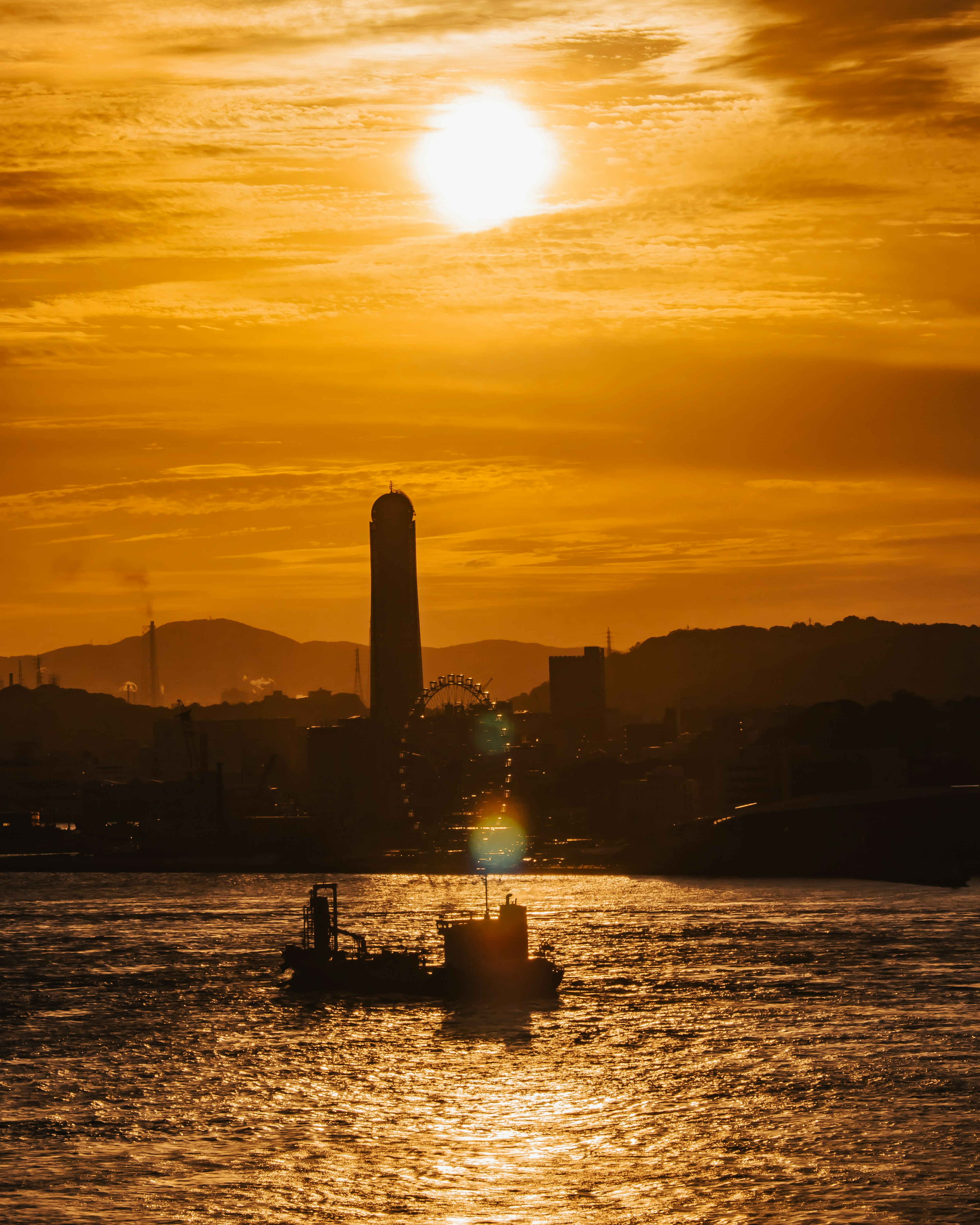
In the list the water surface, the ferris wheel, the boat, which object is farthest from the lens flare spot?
the boat

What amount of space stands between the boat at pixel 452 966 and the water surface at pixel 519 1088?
1.31 metres

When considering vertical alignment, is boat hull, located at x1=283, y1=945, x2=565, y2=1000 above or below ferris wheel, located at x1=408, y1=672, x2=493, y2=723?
below

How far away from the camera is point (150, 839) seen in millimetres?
163375

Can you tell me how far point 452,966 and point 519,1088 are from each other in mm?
16802

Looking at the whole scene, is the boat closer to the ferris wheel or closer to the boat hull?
the boat hull

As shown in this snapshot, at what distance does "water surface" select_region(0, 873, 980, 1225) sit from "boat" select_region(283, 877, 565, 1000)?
4.29 feet

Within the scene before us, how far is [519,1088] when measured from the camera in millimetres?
38938

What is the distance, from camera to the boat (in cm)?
5444

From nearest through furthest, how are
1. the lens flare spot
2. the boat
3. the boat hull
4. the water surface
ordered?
the water surface, the boat hull, the boat, the lens flare spot

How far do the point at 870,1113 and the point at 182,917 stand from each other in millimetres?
56678

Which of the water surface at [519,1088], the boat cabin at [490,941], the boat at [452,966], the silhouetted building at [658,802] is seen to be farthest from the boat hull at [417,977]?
the silhouetted building at [658,802]

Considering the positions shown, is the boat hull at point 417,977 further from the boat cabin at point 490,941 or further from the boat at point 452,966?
the boat cabin at point 490,941

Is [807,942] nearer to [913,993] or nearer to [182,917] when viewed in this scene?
[913,993]

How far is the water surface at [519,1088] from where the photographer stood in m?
30.1
